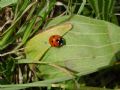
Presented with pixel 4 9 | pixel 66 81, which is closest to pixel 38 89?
pixel 66 81

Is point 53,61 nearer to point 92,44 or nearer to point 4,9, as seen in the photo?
point 92,44

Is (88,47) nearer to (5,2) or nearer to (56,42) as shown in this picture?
(56,42)

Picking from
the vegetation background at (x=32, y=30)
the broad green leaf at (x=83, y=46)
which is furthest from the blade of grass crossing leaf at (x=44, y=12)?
the broad green leaf at (x=83, y=46)

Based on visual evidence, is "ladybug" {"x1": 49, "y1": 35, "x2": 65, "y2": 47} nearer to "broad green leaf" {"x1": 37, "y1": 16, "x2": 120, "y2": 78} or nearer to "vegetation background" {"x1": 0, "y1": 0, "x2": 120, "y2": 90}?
"broad green leaf" {"x1": 37, "y1": 16, "x2": 120, "y2": 78}

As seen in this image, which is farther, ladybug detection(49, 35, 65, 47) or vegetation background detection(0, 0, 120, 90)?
vegetation background detection(0, 0, 120, 90)

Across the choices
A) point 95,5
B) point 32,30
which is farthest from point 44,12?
point 95,5

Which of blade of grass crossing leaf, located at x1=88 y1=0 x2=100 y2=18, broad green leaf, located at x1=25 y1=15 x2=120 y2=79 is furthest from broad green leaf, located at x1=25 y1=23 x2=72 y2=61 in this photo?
blade of grass crossing leaf, located at x1=88 y1=0 x2=100 y2=18
